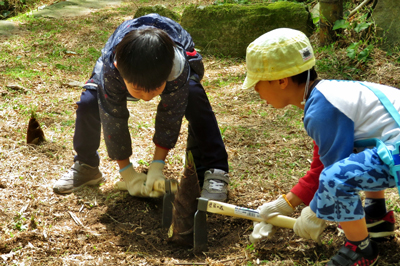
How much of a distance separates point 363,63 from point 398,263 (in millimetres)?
2674

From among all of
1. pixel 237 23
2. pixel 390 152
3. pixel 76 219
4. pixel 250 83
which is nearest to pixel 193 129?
pixel 250 83

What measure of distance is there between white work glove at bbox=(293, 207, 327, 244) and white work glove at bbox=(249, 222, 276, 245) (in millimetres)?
153

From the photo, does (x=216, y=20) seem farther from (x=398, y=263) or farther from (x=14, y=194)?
(x=398, y=263)

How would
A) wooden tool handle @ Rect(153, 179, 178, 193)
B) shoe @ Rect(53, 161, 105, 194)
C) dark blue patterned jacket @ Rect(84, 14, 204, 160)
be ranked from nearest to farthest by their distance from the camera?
dark blue patterned jacket @ Rect(84, 14, 204, 160), wooden tool handle @ Rect(153, 179, 178, 193), shoe @ Rect(53, 161, 105, 194)

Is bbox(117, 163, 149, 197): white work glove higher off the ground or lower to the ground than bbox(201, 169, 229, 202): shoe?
higher

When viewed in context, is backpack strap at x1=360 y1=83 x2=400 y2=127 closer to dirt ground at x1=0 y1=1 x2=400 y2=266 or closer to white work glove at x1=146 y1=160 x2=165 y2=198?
dirt ground at x1=0 y1=1 x2=400 y2=266

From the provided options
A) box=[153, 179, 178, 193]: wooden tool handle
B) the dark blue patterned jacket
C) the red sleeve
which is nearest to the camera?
the red sleeve

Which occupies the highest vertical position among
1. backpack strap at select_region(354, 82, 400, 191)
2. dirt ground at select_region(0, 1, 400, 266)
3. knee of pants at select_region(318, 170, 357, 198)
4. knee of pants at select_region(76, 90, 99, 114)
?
backpack strap at select_region(354, 82, 400, 191)

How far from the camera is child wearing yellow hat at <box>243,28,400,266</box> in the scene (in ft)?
5.30

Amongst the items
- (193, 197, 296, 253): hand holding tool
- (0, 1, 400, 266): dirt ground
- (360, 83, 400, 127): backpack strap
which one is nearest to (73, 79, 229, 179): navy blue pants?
(0, 1, 400, 266): dirt ground

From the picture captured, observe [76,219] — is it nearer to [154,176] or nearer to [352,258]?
[154,176]

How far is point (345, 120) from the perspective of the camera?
64.2 inches

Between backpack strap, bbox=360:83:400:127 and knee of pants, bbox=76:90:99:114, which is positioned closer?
backpack strap, bbox=360:83:400:127

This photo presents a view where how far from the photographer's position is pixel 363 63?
159 inches
